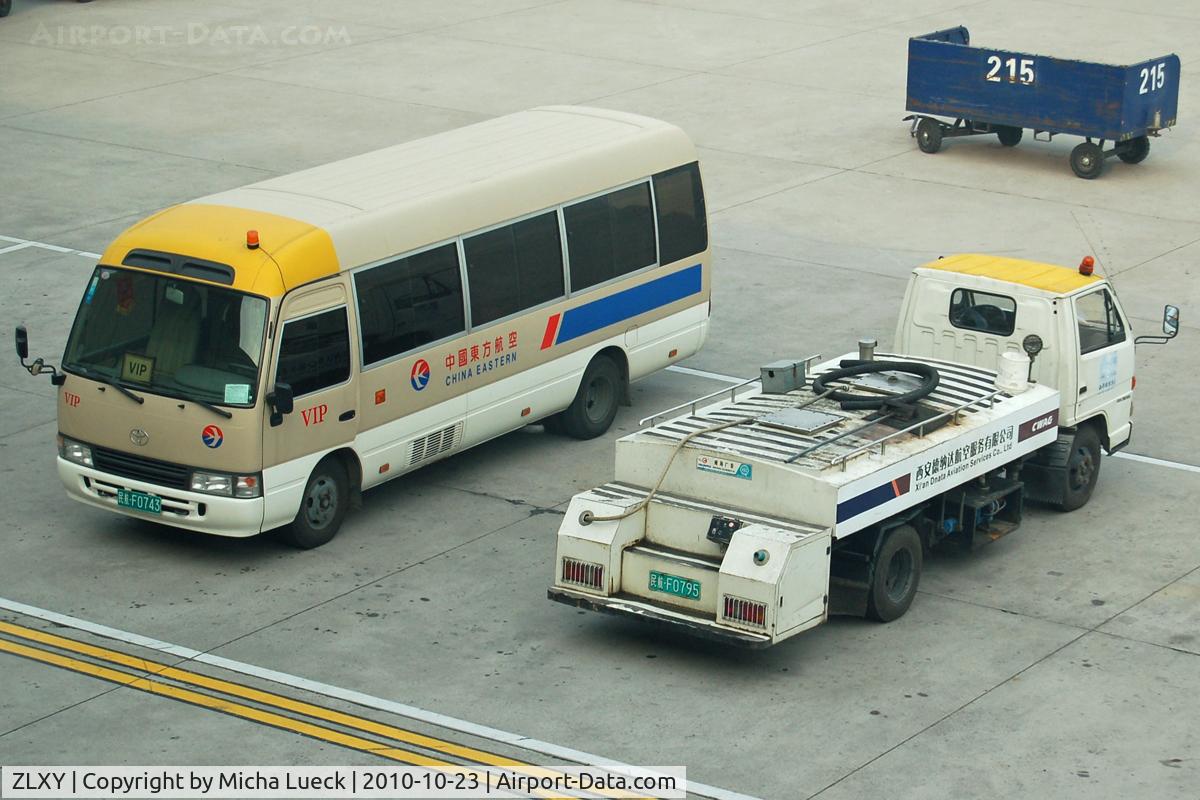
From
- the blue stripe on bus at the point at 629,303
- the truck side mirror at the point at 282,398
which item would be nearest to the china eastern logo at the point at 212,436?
the truck side mirror at the point at 282,398

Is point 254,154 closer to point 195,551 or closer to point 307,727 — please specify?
point 195,551

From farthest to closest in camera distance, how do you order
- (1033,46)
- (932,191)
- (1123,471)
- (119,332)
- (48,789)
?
(1033,46) → (932,191) → (1123,471) → (119,332) → (48,789)

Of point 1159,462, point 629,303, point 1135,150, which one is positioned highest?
point 1135,150

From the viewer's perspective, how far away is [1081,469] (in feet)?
54.2

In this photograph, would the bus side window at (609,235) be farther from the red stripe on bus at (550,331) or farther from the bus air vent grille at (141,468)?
the bus air vent grille at (141,468)

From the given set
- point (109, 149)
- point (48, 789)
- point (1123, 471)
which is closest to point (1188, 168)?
point (1123, 471)

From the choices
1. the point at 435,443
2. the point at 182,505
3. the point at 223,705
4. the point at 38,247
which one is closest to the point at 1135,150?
the point at 435,443

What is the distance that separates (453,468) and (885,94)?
1614 cm

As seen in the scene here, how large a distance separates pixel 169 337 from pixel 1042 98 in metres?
15.8

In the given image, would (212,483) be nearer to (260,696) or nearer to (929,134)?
(260,696)

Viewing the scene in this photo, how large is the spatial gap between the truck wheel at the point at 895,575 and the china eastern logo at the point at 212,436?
510cm

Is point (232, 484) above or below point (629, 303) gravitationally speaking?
below

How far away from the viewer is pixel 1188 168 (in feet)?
90.0

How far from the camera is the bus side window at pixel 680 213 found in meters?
18.5
